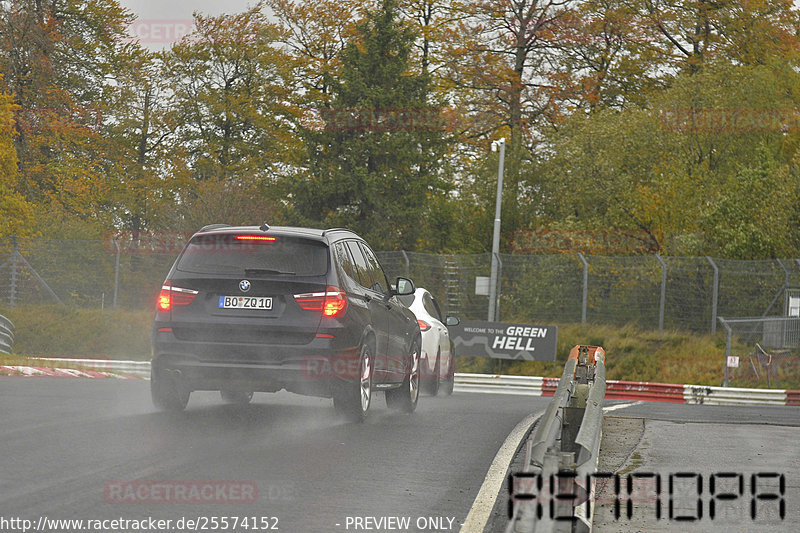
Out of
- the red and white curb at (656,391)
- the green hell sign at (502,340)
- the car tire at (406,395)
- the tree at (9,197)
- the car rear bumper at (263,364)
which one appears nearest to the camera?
the car rear bumper at (263,364)

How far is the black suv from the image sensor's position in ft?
31.4

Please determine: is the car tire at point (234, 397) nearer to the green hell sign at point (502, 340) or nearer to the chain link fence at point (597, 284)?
the green hell sign at point (502, 340)

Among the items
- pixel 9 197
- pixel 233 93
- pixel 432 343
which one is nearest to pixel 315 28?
pixel 233 93

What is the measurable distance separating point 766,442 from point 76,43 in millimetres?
40406

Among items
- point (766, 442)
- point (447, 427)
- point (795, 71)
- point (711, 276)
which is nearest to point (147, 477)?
point (447, 427)

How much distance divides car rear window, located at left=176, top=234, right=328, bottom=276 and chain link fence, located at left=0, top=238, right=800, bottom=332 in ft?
71.8

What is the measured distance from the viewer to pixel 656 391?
74.5 ft

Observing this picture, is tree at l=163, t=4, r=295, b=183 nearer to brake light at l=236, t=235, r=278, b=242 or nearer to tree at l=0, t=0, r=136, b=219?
tree at l=0, t=0, r=136, b=219

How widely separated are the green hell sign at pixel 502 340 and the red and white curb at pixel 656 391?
11.5 ft

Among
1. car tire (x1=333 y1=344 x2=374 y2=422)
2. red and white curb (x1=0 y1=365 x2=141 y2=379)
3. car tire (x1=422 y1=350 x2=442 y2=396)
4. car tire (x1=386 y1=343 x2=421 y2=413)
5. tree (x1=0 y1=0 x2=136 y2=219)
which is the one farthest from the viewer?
tree (x1=0 y1=0 x2=136 y2=219)

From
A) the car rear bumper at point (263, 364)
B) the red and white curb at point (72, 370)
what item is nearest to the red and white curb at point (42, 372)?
the red and white curb at point (72, 370)

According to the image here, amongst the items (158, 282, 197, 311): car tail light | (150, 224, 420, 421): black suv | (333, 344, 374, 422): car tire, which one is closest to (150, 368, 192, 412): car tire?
(150, 224, 420, 421): black suv

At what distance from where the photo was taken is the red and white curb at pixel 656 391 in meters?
22.0

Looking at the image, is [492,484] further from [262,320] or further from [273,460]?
→ [262,320]
